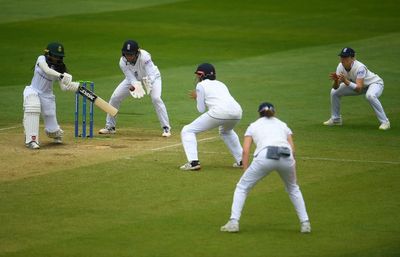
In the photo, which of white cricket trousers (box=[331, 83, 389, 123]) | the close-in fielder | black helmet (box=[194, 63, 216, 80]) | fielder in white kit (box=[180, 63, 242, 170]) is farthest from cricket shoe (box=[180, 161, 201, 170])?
white cricket trousers (box=[331, 83, 389, 123])

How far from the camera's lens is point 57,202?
1673cm

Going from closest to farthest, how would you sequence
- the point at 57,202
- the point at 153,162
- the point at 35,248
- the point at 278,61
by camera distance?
the point at 35,248 → the point at 57,202 → the point at 153,162 → the point at 278,61

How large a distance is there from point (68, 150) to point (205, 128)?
10.7 feet

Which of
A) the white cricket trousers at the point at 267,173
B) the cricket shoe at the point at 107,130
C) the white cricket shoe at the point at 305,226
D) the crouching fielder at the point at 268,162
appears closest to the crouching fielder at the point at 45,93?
the cricket shoe at the point at 107,130

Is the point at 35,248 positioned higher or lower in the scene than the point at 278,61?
lower

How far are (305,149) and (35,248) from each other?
851 cm

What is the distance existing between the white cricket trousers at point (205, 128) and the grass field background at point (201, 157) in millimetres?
408

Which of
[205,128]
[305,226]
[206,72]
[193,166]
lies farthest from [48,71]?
[305,226]

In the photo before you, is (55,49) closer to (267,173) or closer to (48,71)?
(48,71)

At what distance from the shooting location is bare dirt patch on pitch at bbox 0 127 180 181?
19400 mm

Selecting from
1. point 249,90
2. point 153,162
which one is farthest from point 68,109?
point 153,162

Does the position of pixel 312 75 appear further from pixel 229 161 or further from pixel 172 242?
pixel 172 242

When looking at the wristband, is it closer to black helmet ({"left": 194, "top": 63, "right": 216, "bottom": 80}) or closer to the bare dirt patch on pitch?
the bare dirt patch on pitch

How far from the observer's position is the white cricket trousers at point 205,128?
19.0 metres
